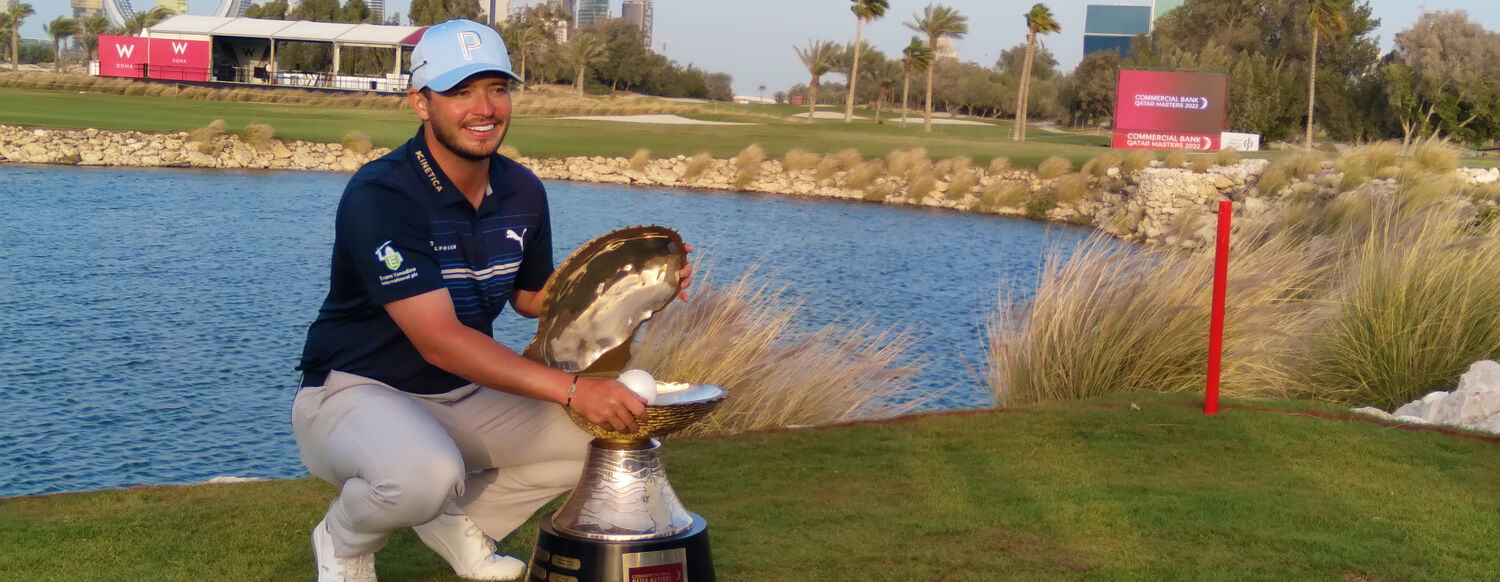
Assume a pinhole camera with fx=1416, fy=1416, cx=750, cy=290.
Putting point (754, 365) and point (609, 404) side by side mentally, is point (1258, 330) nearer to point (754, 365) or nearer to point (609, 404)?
point (754, 365)

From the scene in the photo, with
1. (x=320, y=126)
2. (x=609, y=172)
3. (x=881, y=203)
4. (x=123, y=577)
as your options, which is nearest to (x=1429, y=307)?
(x=123, y=577)

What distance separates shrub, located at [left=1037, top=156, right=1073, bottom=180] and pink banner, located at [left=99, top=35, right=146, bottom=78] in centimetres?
5259

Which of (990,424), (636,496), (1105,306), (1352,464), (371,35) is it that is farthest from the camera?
(371,35)

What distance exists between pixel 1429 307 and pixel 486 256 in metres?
6.69

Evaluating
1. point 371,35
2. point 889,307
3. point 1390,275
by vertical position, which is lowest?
point 889,307

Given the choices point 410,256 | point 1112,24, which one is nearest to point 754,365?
point 410,256

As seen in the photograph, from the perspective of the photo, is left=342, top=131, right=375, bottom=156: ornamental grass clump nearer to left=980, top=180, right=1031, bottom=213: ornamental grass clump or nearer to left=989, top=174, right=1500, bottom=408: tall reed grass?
left=980, top=180, right=1031, bottom=213: ornamental grass clump

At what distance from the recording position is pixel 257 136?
38719mm

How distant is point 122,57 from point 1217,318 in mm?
74656

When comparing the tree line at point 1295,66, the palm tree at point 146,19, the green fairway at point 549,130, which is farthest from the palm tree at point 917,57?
the palm tree at point 146,19

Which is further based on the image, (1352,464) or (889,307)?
(889,307)

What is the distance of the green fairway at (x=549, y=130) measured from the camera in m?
41.7

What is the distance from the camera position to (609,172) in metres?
39.8

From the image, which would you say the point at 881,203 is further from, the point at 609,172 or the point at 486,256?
the point at 486,256
